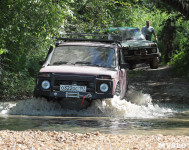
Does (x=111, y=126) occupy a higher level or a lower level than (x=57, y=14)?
lower

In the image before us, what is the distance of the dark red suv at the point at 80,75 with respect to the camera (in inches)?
400

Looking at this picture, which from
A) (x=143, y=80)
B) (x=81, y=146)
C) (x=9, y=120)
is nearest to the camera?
(x=81, y=146)

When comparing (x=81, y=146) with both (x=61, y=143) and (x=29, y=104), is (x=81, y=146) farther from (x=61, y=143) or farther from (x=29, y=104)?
(x=29, y=104)

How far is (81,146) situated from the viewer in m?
6.36

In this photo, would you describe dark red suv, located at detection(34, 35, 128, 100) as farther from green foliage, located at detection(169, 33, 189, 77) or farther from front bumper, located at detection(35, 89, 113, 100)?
green foliage, located at detection(169, 33, 189, 77)

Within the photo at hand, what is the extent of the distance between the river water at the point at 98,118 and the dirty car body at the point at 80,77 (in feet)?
1.11

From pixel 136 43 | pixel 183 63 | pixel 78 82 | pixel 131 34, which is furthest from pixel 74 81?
pixel 183 63

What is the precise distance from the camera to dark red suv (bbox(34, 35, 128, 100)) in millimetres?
10164

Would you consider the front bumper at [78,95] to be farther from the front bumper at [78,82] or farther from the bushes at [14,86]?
the bushes at [14,86]

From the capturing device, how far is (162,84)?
19.0m

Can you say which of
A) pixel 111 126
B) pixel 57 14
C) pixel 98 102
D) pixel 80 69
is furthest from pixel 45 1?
pixel 111 126

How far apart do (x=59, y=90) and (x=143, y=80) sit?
1062cm

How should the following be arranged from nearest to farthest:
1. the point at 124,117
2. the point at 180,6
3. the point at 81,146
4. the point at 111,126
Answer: the point at 81,146 → the point at 111,126 → the point at 124,117 → the point at 180,6

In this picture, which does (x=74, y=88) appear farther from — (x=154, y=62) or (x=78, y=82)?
(x=154, y=62)
